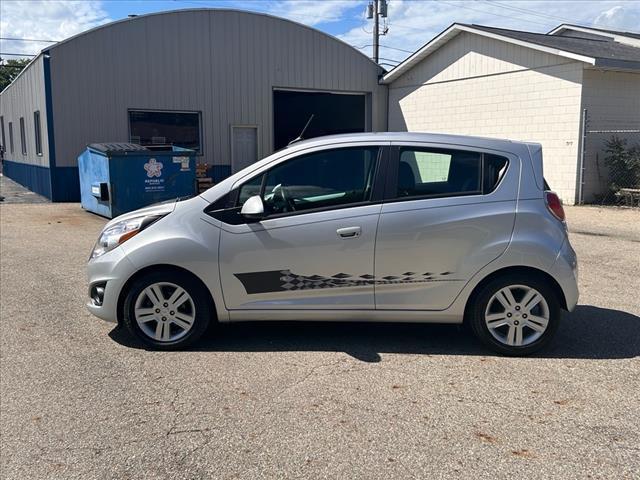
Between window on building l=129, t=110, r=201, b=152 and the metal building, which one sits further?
window on building l=129, t=110, r=201, b=152

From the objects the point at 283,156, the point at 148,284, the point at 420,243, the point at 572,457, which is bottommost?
the point at 572,457

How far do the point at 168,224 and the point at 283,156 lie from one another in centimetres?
108

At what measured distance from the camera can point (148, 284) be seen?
4871mm

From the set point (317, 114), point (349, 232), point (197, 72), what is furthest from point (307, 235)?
point (317, 114)

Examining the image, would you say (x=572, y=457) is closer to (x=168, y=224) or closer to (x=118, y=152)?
(x=168, y=224)

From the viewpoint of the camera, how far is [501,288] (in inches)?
186

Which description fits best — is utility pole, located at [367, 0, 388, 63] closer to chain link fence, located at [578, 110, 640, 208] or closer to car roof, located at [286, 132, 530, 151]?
chain link fence, located at [578, 110, 640, 208]

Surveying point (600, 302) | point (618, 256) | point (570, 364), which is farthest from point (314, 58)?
point (570, 364)

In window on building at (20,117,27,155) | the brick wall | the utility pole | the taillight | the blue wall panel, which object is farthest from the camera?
the utility pole

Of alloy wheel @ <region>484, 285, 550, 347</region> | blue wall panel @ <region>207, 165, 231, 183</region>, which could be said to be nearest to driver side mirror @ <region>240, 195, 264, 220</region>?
alloy wheel @ <region>484, 285, 550, 347</region>

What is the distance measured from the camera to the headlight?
196 inches

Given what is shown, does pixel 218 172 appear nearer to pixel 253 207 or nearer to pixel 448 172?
pixel 253 207

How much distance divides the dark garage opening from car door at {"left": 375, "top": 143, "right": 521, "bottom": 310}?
19581mm

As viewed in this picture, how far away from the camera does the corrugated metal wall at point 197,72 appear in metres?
18.2
